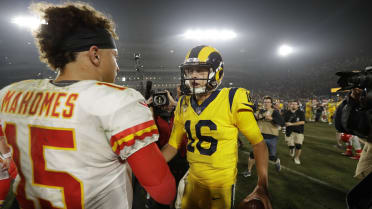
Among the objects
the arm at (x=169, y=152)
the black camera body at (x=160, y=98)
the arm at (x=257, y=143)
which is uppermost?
the black camera body at (x=160, y=98)

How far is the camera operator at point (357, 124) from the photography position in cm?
131

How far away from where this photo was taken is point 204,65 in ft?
6.89

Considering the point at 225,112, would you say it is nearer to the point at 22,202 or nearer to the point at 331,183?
the point at 22,202

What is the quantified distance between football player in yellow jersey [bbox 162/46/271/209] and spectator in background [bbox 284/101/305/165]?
5.82 metres

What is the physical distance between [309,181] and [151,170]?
579cm

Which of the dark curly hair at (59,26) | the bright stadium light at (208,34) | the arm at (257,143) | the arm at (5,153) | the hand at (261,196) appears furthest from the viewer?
the bright stadium light at (208,34)

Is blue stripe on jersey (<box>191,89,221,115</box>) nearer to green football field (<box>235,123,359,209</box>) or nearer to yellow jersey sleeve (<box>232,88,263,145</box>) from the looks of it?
yellow jersey sleeve (<box>232,88,263,145</box>)

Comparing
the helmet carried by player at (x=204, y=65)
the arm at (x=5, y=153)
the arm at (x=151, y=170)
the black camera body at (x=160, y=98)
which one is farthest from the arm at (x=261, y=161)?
the arm at (x=5, y=153)

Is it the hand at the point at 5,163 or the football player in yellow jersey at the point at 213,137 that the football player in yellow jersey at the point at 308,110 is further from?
the hand at the point at 5,163

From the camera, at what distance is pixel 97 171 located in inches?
36.5

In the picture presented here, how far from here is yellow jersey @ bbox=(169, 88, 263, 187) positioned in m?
1.82

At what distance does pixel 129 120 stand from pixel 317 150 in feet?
32.3

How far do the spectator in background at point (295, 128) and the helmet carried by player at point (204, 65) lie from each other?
19.6 feet

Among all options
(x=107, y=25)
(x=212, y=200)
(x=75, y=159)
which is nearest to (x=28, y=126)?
(x=75, y=159)
